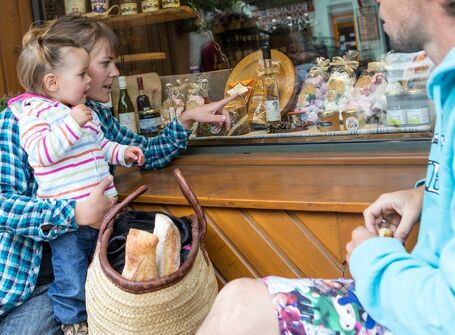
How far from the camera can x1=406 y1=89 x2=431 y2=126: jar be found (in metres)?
1.83

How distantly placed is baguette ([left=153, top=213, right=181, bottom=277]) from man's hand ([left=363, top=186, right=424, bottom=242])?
1.66 feet

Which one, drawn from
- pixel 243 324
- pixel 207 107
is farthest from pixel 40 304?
pixel 207 107

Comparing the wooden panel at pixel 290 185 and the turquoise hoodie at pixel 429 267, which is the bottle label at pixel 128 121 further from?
the turquoise hoodie at pixel 429 267

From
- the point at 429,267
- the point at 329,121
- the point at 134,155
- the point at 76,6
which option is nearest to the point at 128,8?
the point at 76,6

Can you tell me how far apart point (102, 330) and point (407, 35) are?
1013 mm

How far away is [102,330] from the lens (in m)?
1.41

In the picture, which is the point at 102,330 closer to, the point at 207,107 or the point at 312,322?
the point at 312,322

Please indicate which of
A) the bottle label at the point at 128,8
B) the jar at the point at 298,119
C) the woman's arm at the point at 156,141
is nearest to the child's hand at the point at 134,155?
the woman's arm at the point at 156,141

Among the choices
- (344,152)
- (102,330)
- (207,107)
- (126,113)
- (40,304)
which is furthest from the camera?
(126,113)

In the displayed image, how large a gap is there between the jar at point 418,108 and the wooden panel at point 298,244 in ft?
2.03

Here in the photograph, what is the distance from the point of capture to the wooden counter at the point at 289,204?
148cm

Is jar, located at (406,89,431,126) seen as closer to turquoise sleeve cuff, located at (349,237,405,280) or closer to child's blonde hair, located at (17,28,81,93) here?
turquoise sleeve cuff, located at (349,237,405,280)

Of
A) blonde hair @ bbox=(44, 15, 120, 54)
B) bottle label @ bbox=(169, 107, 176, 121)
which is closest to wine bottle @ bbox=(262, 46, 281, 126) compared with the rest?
bottle label @ bbox=(169, 107, 176, 121)

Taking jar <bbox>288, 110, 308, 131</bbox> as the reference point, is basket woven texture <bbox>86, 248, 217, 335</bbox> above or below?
below
